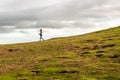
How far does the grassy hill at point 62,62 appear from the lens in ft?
183

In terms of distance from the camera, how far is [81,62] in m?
66.0

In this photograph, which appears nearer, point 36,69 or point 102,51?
point 36,69

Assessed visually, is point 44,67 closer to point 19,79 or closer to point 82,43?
point 19,79

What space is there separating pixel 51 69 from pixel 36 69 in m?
2.92

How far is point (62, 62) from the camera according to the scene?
65.9 m

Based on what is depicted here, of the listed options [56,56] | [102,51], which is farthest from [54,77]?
[102,51]

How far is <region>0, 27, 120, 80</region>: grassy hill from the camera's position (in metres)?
55.9

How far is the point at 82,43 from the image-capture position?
9469 centimetres

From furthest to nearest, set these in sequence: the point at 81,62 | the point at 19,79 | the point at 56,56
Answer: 1. the point at 56,56
2. the point at 81,62
3. the point at 19,79

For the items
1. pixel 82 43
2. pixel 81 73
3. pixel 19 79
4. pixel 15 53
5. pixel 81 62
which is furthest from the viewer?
pixel 82 43

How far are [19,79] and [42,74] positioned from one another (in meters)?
4.95

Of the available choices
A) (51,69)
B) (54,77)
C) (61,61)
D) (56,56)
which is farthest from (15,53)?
(54,77)

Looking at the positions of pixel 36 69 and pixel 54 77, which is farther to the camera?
pixel 36 69

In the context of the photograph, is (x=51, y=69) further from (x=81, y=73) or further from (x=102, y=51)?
(x=102, y=51)
